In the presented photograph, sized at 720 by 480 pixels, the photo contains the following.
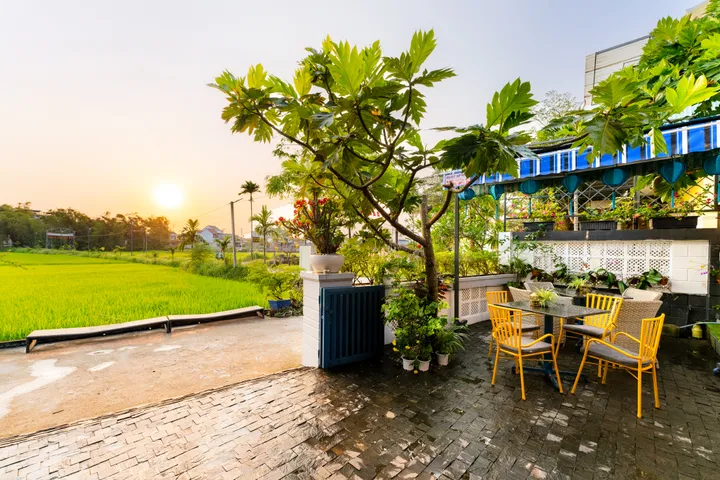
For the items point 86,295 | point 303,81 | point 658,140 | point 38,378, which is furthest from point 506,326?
point 86,295

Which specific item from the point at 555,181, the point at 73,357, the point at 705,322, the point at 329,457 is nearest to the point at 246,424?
the point at 329,457

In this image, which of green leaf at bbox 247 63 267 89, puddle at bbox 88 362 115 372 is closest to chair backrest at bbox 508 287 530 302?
green leaf at bbox 247 63 267 89

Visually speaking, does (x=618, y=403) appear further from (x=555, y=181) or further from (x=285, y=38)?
(x=285, y=38)

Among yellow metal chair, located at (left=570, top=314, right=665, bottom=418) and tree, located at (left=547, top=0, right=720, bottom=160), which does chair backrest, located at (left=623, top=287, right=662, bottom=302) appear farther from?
tree, located at (left=547, top=0, right=720, bottom=160)

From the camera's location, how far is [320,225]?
362cm

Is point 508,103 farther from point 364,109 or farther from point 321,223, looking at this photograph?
point 321,223

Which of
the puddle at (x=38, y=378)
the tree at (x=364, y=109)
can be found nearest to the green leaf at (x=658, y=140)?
the tree at (x=364, y=109)

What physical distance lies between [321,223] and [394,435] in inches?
89.7

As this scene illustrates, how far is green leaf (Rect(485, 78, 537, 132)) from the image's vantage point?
175 centimetres

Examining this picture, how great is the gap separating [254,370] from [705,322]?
6539mm

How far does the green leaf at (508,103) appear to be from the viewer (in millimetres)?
1747

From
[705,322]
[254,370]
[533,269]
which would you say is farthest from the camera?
[533,269]

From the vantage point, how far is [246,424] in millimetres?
2352

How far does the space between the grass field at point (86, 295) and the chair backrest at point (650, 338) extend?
7096 millimetres
